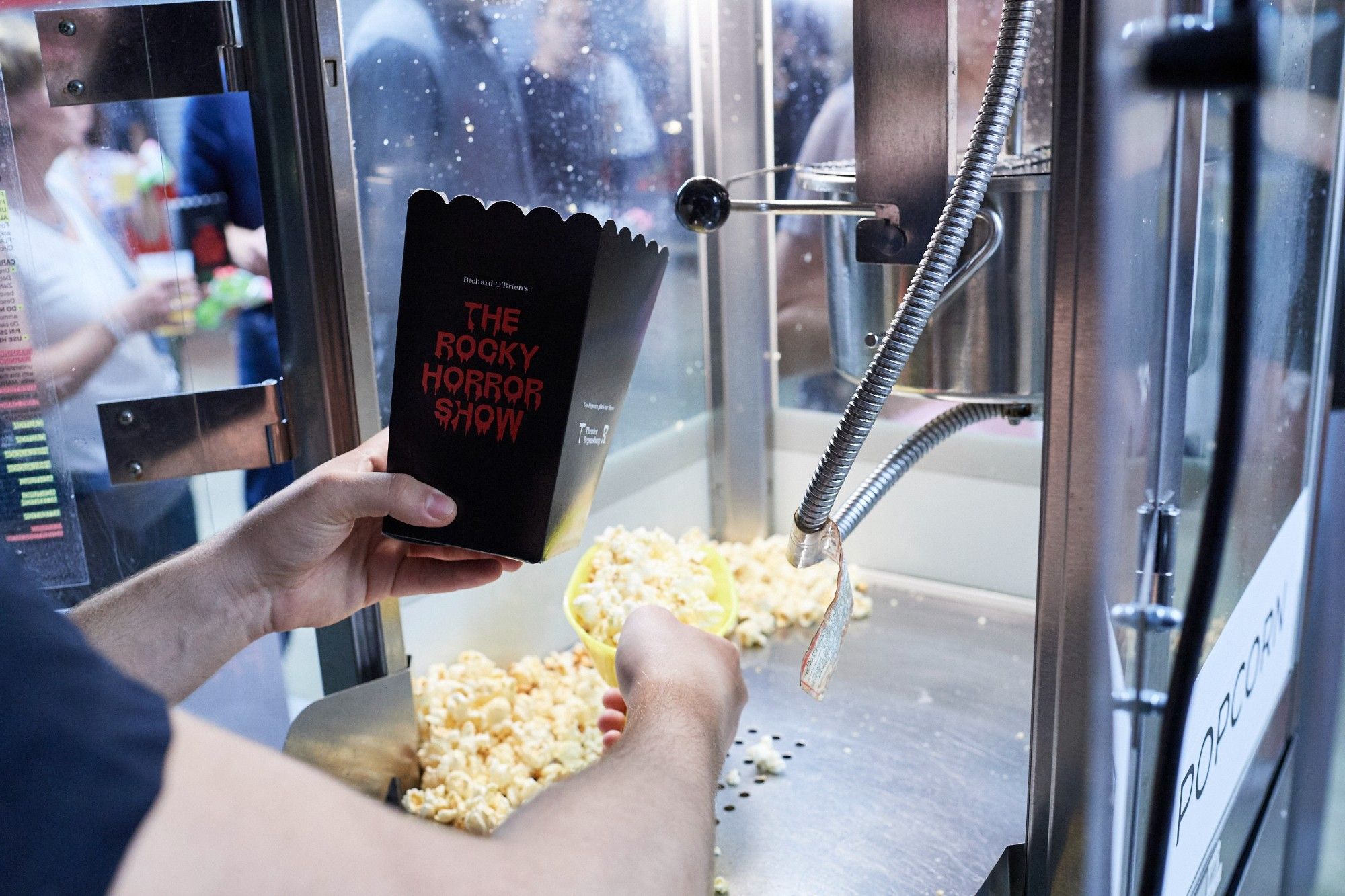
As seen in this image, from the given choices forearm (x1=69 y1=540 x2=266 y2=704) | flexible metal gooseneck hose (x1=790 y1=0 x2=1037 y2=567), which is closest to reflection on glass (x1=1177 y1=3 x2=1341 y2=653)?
flexible metal gooseneck hose (x1=790 y1=0 x2=1037 y2=567)

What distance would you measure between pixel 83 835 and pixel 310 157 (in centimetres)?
71

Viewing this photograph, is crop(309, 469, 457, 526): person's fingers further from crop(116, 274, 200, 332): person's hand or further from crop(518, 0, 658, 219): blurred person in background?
crop(518, 0, 658, 219): blurred person in background

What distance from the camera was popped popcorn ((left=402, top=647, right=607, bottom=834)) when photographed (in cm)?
107

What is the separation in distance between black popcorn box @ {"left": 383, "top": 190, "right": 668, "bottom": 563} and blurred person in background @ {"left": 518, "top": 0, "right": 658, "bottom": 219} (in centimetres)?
58

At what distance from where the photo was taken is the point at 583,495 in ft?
2.68

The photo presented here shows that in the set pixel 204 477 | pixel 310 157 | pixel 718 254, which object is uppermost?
pixel 310 157

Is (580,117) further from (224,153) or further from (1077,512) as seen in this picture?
(1077,512)

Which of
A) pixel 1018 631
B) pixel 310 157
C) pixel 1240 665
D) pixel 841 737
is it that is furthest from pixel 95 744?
pixel 1018 631

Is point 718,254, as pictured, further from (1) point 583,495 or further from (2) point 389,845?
(2) point 389,845

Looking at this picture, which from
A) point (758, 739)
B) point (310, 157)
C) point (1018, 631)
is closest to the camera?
point (310, 157)

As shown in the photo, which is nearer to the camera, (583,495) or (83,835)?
(83,835)

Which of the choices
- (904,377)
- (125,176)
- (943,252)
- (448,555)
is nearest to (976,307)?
(904,377)

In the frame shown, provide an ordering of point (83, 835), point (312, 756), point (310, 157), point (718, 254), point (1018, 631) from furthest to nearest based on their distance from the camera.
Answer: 1. point (718, 254)
2. point (1018, 631)
3. point (312, 756)
4. point (310, 157)
5. point (83, 835)

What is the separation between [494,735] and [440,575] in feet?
0.95
